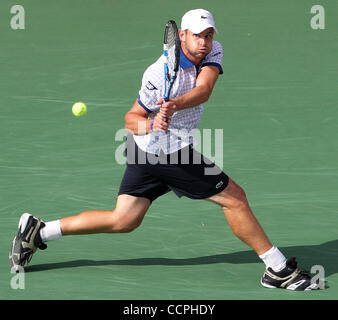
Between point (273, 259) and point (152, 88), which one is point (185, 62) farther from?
point (273, 259)

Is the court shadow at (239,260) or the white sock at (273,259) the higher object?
the court shadow at (239,260)

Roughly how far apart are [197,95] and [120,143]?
4133mm

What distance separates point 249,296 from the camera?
782 centimetres

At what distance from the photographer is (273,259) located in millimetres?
8125

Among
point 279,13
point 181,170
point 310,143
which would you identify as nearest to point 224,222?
point 181,170

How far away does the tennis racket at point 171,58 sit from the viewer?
772 cm

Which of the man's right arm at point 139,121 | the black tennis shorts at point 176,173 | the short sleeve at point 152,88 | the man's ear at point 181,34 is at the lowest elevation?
the black tennis shorts at point 176,173

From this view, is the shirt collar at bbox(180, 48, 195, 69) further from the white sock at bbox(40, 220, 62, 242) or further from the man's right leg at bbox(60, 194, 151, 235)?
the white sock at bbox(40, 220, 62, 242)

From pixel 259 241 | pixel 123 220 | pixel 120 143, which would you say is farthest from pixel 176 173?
pixel 120 143

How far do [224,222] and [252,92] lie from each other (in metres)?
3.92

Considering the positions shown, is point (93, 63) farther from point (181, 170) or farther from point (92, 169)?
point (181, 170)

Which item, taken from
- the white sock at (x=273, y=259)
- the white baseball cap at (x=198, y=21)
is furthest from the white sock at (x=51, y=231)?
the white baseball cap at (x=198, y=21)

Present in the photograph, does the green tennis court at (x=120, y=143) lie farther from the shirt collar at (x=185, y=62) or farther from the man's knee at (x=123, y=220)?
the shirt collar at (x=185, y=62)

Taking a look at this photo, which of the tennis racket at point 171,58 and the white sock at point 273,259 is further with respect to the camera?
the white sock at point 273,259
